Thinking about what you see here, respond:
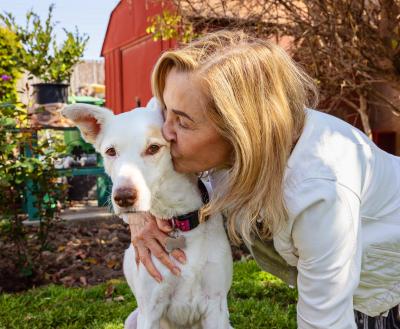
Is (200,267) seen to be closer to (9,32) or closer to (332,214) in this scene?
(332,214)

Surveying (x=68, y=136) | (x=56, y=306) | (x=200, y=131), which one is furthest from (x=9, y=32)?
(x=200, y=131)

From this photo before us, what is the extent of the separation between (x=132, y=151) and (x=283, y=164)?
0.56 meters

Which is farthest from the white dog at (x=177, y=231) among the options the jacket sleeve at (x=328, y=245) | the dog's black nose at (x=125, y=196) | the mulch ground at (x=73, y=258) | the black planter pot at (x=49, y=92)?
the black planter pot at (x=49, y=92)

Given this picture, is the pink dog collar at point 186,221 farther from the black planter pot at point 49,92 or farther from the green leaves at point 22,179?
the black planter pot at point 49,92

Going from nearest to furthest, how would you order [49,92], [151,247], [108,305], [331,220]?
[331,220], [151,247], [108,305], [49,92]

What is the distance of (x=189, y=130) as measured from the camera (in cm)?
166

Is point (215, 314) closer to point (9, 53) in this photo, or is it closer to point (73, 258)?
point (73, 258)

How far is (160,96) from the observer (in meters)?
1.89

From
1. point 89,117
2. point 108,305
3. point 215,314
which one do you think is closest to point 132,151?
point 89,117

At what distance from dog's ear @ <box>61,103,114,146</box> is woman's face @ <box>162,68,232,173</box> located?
30 cm

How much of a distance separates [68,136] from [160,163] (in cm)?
605

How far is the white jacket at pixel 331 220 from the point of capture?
58.7 inches

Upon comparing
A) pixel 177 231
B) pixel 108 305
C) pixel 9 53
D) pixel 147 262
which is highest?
pixel 9 53

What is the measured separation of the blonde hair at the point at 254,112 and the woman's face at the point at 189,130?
4 cm
